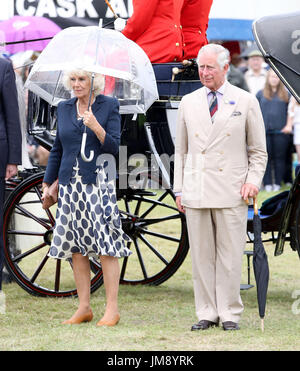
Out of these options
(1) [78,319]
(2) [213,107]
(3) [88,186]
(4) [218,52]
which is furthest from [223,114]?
(1) [78,319]

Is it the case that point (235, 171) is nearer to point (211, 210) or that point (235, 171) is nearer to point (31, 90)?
point (211, 210)

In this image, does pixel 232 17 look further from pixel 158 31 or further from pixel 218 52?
pixel 218 52

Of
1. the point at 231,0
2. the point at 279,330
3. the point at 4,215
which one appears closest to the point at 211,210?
the point at 279,330

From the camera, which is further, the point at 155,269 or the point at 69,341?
the point at 155,269

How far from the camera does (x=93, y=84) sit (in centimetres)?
551

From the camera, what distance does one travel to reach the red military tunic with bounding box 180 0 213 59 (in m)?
6.95

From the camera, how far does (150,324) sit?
5816 mm

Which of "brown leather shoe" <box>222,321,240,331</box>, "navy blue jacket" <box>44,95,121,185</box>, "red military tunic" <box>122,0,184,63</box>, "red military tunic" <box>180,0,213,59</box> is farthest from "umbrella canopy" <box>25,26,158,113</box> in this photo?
"brown leather shoe" <box>222,321,240,331</box>

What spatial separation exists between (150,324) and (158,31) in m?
2.12

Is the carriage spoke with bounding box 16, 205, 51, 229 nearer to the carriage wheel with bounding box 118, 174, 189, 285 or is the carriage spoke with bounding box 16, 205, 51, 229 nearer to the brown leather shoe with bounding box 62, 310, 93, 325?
the carriage wheel with bounding box 118, 174, 189, 285

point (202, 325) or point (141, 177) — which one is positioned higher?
point (141, 177)

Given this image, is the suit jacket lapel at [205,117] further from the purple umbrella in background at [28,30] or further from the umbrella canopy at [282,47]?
the purple umbrella in background at [28,30]

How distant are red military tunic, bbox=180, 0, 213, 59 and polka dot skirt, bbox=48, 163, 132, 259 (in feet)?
5.87

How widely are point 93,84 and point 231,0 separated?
33.9ft
